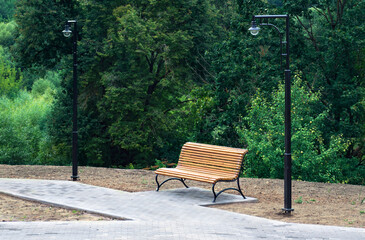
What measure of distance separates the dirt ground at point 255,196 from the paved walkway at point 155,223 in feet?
1.47

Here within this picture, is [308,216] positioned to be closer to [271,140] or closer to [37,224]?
[37,224]

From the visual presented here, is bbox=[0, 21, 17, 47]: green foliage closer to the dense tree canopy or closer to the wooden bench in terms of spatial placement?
the dense tree canopy

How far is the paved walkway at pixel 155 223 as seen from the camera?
8078 millimetres

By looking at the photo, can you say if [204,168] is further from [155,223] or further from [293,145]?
[293,145]

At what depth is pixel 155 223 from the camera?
8.80 m

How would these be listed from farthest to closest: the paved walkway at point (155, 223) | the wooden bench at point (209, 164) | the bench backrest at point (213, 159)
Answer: the bench backrest at point (213, 159) → the wooden bench at point (209, 164) → the paved walkway at point (155, 223)

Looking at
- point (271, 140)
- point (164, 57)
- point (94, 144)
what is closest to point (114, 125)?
point (94, 144)

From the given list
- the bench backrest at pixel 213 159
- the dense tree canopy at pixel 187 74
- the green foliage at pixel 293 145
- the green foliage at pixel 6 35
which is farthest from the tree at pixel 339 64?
the green foliage at pixel 6 35

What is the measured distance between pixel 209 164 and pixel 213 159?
155 mm

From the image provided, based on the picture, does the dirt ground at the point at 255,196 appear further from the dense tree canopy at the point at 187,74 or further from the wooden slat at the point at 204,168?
the dense tree canopy at the point at 187,74

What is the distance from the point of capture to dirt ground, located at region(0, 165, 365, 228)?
31.3 feet

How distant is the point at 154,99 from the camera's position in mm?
28328

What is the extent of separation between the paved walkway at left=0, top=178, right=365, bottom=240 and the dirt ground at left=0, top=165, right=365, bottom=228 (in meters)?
0.45

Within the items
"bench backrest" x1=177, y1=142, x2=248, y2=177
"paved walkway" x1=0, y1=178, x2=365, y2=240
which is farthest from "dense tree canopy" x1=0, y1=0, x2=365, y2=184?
"paved walkway" x1=0, y1=178, x2=365, y2=240
